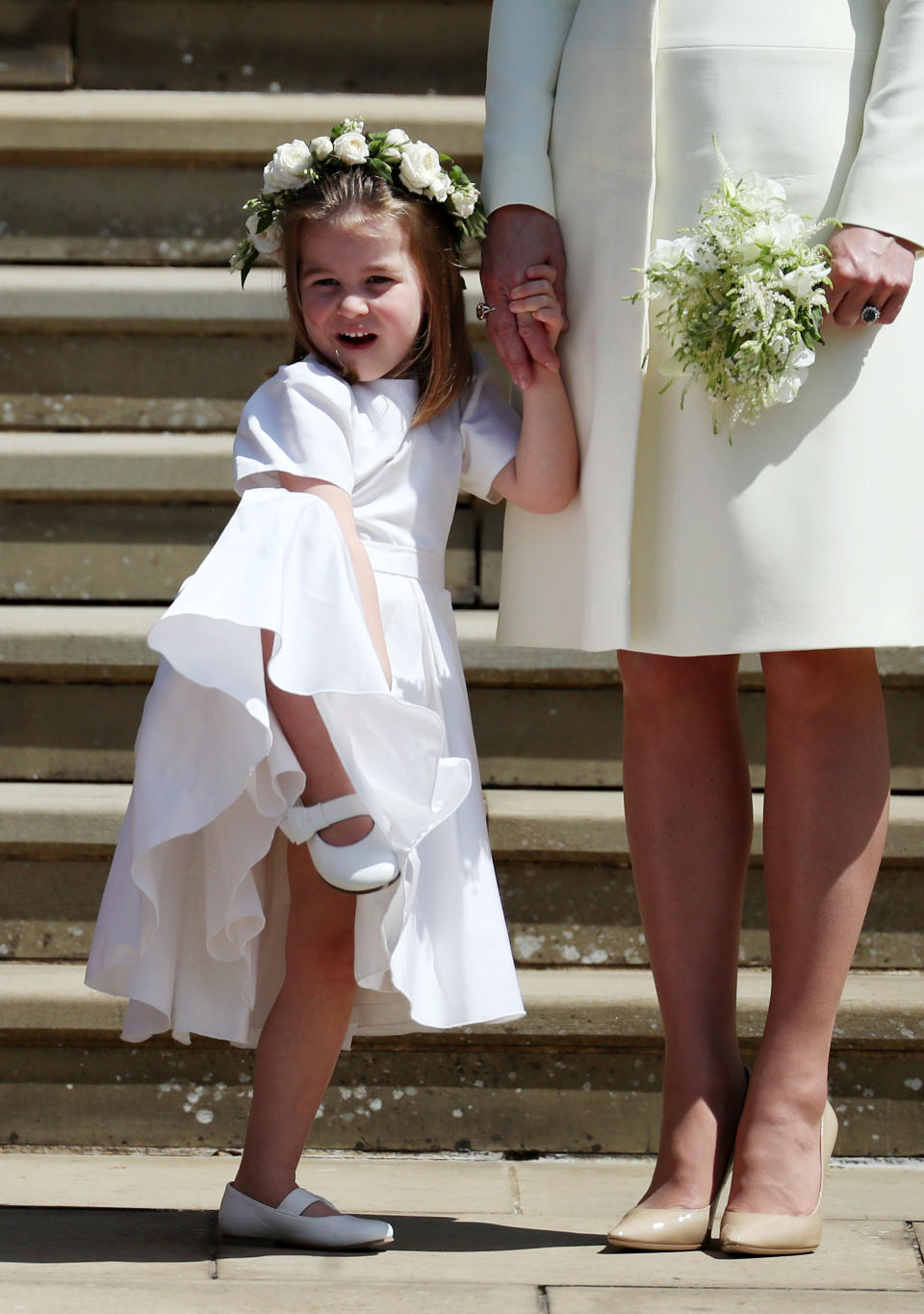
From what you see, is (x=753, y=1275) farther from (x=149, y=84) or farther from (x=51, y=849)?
(x=149, y=84)

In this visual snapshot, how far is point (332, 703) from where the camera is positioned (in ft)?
5.83

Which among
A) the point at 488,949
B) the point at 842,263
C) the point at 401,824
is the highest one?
the point at 842,263

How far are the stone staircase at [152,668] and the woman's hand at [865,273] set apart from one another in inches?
37.9

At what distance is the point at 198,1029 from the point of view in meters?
1.88

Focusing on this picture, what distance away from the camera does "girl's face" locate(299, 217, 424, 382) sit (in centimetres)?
194

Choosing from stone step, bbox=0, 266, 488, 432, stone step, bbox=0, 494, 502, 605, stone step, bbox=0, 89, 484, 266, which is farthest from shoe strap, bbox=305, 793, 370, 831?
stone step, bbox=0, 89, 484, 266

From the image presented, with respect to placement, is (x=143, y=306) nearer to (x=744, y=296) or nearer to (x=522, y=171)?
(x=522, y=171)

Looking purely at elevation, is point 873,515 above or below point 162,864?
above

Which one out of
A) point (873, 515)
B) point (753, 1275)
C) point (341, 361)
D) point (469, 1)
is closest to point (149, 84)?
point (469, 1)

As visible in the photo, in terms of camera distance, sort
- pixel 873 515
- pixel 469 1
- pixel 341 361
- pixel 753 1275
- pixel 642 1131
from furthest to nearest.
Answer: pixel 469 1 < pixel 642 1131 < pixel 341 361 < pixel 873 515 < pixel 753 1275

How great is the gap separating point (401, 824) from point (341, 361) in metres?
0.58

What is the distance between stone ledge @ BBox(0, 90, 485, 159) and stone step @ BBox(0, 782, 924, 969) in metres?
1.32

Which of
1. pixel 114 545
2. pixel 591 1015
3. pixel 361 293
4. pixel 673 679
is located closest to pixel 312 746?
pixel 673 679

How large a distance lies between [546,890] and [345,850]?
34.6 inches
